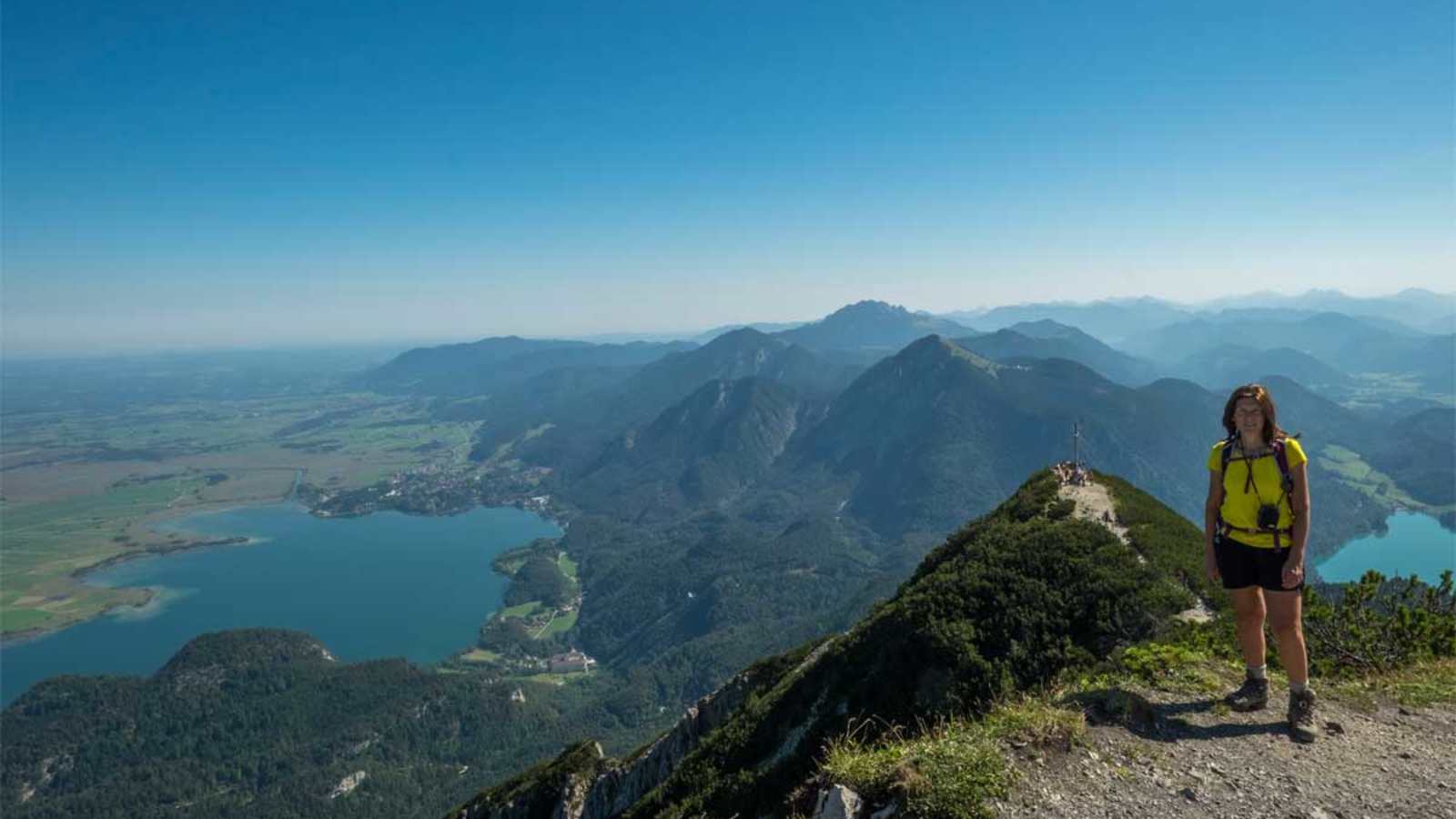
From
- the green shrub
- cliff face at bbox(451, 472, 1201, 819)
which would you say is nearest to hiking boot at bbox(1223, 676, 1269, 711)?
the green shrub

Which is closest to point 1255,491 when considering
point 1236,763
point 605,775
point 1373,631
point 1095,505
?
point 1236,763

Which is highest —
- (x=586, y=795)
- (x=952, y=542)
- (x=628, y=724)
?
(x=952, y=542)

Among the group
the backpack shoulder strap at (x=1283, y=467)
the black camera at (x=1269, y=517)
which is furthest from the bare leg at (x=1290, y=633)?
the backpack shoulder strap at (x=1283, y=467)

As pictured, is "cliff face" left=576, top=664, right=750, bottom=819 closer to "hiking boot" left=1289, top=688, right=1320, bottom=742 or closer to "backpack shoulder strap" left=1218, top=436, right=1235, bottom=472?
"hiking boot" left=1289, top=688, right=1320, bottom=742

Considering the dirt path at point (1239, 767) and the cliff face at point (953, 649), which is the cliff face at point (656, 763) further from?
the dirt path at point (1239, 767)

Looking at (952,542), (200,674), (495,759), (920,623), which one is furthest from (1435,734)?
(200,674)

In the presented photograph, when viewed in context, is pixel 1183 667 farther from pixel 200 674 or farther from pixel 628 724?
pixel 200 674

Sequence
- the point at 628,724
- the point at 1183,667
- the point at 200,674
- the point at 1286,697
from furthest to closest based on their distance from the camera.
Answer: the point at 200,674 → the point at 628,724 → the point at 1183,667 → the point at 1286,697
